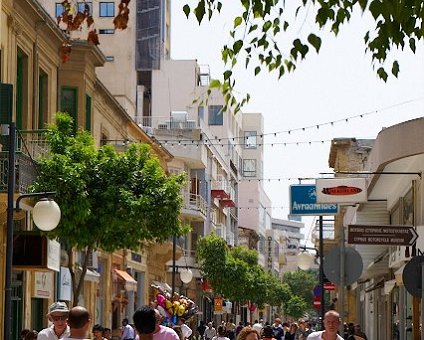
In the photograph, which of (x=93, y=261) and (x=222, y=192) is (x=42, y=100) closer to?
(x=93, y=261)

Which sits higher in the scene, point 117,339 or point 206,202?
point 206,202

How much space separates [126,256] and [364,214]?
380 inches

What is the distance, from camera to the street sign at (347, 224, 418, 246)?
21.0m

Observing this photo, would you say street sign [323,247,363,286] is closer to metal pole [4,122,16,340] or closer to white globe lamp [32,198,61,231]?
white globe lamp [32,198,61,231]

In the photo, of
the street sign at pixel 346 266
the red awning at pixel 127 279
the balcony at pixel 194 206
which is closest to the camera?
the street sign at pixel 346 266

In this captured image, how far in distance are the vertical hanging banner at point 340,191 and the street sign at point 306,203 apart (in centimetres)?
35

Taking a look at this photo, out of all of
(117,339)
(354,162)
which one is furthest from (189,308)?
(354,162)

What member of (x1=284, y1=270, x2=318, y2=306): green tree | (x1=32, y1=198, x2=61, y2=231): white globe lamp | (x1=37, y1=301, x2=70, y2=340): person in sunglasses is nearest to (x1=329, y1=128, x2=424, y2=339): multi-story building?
(x1=32, y1=198, x2=61, y2=231): white globe lamp

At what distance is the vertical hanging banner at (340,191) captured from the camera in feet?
93.5

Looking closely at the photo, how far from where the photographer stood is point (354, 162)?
250 ft

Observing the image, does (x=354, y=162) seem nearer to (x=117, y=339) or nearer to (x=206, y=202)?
(x=206, y=202)

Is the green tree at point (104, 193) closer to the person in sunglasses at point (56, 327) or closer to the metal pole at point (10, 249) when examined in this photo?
the metal pole at point (10, 249)

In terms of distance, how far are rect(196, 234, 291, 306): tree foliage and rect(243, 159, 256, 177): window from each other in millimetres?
32237

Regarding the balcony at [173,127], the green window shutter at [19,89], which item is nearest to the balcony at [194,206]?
the balcony at [173,127]
